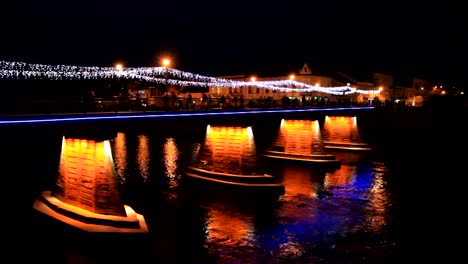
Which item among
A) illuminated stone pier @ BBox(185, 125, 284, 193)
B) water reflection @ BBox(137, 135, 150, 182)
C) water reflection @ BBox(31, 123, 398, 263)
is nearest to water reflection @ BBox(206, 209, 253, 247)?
water reflection @ BBox(31, 123, 398, 263)

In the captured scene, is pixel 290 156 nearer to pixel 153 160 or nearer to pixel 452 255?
pixel 153 160

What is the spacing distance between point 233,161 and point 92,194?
907cm

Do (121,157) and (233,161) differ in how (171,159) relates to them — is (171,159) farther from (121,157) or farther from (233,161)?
(233,161)

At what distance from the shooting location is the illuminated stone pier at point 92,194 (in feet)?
49.7

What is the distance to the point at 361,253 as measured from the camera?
1462cm

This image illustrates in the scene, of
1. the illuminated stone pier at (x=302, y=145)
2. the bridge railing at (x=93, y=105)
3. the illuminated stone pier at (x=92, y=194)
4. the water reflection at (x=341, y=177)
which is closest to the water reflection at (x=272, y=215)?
the water reflection at (x=341, y=177)

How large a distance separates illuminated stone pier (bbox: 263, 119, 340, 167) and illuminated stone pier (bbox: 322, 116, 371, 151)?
9.18m

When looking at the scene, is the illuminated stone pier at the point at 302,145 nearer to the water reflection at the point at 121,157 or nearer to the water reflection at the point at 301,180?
the water reflection at the point at 301,180

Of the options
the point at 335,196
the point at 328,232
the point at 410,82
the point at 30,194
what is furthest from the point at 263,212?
the point at 410,82

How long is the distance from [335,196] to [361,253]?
27.1 ft

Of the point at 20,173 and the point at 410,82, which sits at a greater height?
the point at 410,82

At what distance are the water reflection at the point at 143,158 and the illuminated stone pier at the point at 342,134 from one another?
54.2 ft

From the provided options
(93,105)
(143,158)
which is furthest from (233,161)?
(143,158)

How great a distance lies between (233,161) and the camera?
917 inches
